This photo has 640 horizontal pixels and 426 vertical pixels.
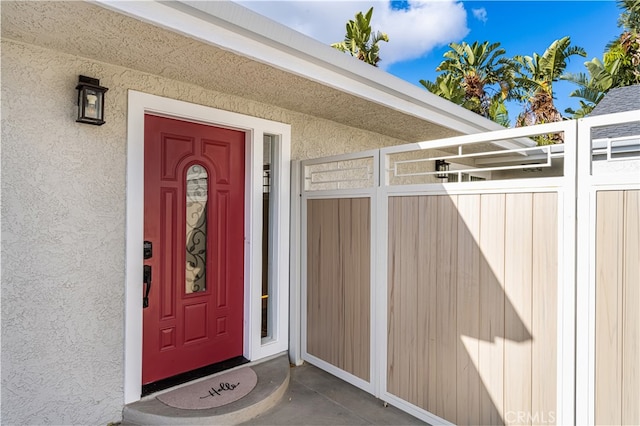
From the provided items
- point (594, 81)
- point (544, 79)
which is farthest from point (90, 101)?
point (544, 79)

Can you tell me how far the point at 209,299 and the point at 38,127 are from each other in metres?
2.24

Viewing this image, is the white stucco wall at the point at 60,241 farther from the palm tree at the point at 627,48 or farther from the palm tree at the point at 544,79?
the palm tree at the point at 627,48

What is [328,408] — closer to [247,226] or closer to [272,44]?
[247,226]

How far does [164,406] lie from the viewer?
3070mm

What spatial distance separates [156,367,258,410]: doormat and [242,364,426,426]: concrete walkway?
0.33 metres

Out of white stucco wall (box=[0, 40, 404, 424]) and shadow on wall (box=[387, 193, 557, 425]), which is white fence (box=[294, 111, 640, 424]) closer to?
shadow on wall (box=[387, 193, 557, 425])

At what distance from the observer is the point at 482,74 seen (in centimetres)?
1753

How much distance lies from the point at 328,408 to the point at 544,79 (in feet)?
60.1

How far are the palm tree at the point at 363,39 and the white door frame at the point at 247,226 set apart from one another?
12.1 m

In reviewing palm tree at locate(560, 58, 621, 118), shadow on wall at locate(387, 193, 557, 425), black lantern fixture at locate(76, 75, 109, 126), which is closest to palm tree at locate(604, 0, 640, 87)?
palm tree at locate(560, 58, 621, 118)

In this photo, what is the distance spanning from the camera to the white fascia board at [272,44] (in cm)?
225

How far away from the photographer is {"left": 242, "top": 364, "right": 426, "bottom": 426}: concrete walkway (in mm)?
3145

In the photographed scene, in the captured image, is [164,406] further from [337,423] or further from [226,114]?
[226,114]

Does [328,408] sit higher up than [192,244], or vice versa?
[192,244]
